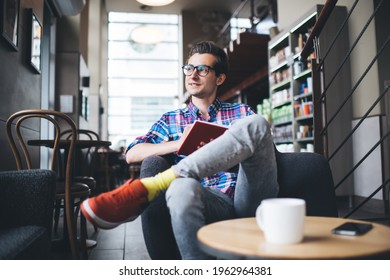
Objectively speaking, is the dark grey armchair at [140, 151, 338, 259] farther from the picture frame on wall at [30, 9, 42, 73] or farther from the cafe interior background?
the picture frame on wall at [30, 9, 42, 73]

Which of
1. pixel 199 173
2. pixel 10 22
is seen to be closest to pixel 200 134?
pixel 199 173

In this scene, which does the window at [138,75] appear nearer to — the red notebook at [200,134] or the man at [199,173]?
the man at [199,173]

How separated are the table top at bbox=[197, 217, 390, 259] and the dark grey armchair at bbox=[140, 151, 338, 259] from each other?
483mm

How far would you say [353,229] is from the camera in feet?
3.09

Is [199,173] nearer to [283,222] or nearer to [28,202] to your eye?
[283,222]

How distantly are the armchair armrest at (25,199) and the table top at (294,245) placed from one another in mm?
819

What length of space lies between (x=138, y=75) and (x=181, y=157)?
33.3 ft

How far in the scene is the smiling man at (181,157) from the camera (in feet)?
3.65

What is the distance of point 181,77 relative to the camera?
11.3 meters

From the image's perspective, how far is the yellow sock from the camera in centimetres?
116

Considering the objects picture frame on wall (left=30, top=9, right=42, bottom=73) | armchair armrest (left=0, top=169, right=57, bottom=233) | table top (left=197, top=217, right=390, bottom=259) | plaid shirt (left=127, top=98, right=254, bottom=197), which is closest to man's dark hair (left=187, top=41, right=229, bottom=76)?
plaid shirt (left=127, top=98, right=254, bottom=197)

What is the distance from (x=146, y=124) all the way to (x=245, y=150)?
34.3ft
